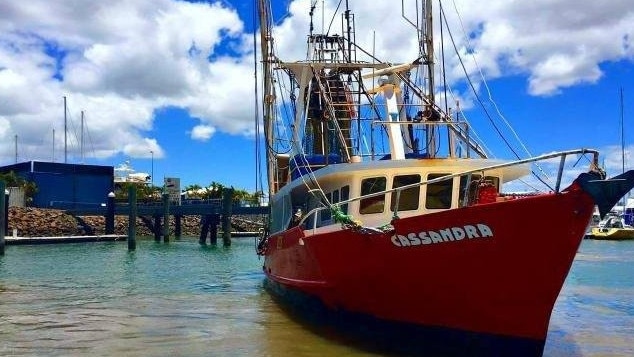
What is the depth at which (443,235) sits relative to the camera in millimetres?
10742

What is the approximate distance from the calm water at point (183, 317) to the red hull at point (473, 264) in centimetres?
137

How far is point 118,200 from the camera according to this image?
300 ft

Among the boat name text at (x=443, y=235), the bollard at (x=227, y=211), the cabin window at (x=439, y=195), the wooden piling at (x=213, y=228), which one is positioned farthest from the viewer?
the wooden piling at (x=213, y=228)

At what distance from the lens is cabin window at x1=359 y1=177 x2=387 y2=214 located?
1388cm

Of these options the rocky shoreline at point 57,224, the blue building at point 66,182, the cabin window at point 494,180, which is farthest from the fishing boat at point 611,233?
the cabin window at point 494,180

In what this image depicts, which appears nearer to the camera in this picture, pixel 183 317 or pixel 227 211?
pixel 183 317

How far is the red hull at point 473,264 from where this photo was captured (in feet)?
32.9

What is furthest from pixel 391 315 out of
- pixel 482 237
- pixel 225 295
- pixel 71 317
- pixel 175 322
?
pixel 225 295

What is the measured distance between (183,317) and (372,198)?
5997 millimetres

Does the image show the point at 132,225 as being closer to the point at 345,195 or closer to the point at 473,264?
the point at 345,195

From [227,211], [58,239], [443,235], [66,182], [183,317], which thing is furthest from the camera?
[66,182]

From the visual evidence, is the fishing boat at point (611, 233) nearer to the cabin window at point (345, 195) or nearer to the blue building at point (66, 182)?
the blue building at point (66, 182)

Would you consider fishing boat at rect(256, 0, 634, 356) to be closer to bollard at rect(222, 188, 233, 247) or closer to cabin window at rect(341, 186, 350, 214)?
cabin window at rect(341, 186, 350, 214)

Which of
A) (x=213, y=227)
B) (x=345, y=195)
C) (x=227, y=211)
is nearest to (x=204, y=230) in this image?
(x=213, y=227)
